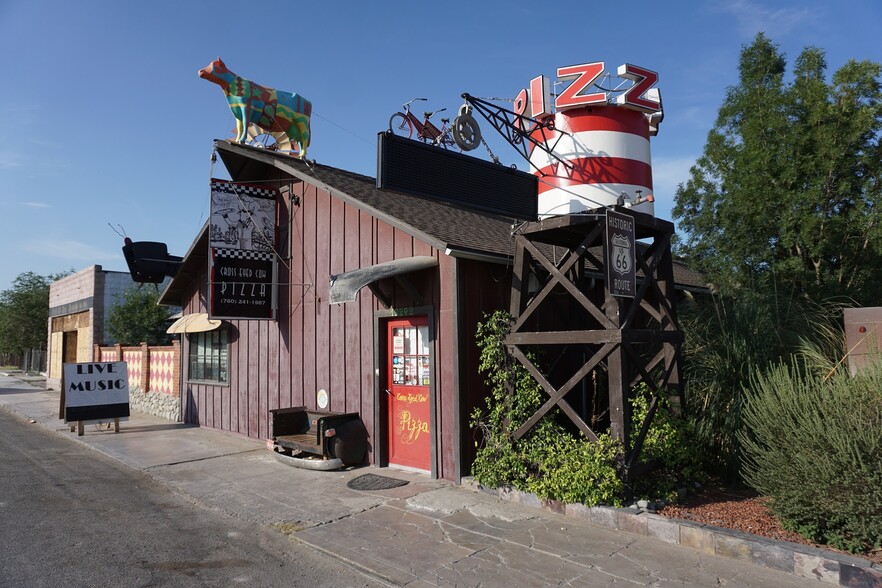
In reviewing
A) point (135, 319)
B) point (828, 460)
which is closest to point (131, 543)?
point (828, 460)

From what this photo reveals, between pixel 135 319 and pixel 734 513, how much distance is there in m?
22.2

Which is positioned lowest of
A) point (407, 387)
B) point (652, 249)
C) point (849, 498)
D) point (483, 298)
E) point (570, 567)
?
point (570, 567)

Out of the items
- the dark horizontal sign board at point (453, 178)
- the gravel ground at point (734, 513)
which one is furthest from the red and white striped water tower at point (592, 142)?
the gravel ground at point (734, 513)

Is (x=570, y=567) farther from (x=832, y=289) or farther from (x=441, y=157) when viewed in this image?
(x=832, y=289)

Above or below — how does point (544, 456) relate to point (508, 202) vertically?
below

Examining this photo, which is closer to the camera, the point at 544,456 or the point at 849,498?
the point at 849,498

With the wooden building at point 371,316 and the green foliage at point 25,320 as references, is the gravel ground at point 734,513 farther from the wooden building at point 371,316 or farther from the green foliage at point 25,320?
the green foliage at point 25,320

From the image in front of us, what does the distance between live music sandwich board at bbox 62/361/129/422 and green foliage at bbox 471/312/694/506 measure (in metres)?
9.08

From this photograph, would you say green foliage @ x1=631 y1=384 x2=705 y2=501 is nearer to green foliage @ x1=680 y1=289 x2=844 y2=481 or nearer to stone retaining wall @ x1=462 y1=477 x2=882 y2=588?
green foliage @ x1=680 y1=289 x2=844 y2=481

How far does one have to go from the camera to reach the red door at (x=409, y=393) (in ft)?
27.0

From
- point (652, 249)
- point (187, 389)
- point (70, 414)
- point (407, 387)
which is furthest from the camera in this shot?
point (187, 389)

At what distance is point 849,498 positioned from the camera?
4.73 metres

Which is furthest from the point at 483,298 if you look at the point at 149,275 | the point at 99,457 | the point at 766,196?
the point at 149,275

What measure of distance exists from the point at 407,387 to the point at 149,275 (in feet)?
31.5
